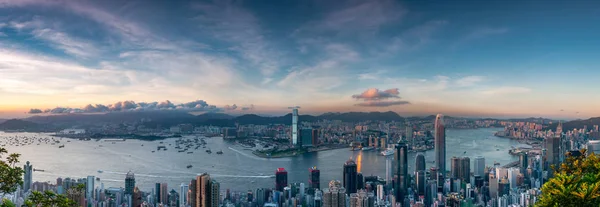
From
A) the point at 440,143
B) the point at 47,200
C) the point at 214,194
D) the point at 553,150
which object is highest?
the point at 47,200

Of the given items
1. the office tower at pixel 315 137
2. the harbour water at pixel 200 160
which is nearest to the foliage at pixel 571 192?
the harbour water at pixel 200 160

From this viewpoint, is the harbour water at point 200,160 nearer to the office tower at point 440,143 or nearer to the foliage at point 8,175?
the office tower at point 440,143

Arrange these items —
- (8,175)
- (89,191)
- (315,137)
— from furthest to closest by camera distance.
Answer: (315,137), (89,191), (8,175)

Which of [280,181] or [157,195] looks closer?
[157,195]

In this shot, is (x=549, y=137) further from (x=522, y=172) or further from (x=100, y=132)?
(x=100, y=132)

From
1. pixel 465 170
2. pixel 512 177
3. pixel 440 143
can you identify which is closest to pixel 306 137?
pixel 440 143

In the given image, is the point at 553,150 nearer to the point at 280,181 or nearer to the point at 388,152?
the point at 388,152

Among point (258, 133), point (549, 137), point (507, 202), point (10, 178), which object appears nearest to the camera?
point (10, 178)

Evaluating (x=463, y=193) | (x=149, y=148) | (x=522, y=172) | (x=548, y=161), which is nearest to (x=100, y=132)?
(x=149, y=148)
